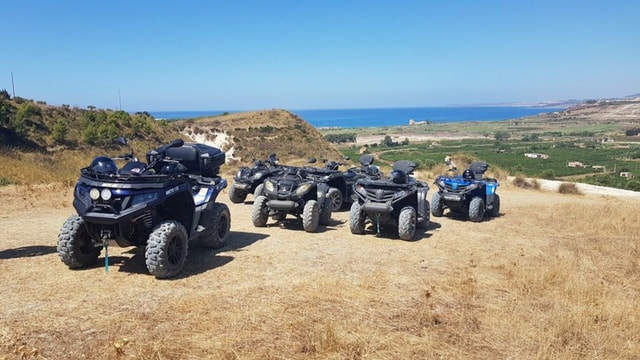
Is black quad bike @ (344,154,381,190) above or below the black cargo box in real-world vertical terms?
below

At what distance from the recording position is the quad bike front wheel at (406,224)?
414 inches

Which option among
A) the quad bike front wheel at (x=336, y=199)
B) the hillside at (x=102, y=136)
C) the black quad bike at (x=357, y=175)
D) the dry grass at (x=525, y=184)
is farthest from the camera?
the hillside at (x=102, y=136)

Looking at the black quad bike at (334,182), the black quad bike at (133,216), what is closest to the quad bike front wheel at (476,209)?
the black quad bike at (334,182)

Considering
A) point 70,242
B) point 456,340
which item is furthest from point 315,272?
point 70,242

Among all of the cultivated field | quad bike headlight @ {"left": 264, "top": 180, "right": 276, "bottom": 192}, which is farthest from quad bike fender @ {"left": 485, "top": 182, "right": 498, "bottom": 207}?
quad bike headlight @ {"left": 264, "top": 180, "right": 276, "bottom": 192}

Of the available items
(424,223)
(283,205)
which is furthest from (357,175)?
(283,205)

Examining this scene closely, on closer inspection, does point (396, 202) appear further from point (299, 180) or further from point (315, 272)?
point (315, 272)

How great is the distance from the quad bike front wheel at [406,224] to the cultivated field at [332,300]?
0.20 m

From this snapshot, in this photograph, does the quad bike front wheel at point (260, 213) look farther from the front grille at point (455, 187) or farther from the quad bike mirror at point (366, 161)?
the front grille at point (455, 187)

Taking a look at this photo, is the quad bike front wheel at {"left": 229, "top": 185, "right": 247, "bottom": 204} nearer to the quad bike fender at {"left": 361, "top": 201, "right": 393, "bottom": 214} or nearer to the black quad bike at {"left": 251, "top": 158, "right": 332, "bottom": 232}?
the black quad bike at {"left": 251, "top": 158, "right": 332, "bottom": 232}

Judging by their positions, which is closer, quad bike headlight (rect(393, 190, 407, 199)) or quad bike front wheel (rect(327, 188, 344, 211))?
quad bike headlight (rect(393, 190, 407, 199))

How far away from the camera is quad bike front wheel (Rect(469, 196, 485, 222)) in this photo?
13023 mm

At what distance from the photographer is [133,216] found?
7.04m

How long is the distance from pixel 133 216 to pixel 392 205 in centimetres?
562
